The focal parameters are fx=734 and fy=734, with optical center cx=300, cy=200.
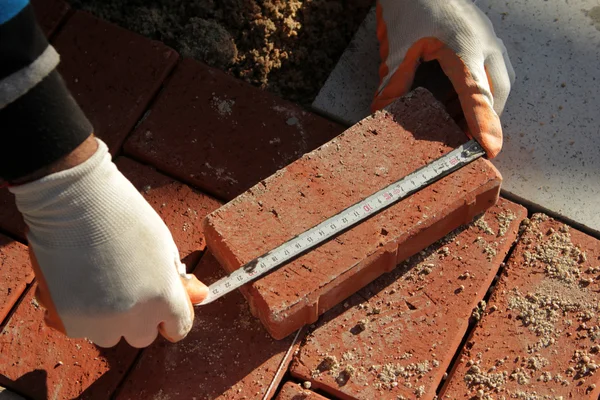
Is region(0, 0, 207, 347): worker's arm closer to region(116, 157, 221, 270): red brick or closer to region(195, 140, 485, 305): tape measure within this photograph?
region(195, 140, 485, 305): tape measure

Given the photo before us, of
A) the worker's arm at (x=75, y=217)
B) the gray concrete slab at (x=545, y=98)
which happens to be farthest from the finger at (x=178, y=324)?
the gray concrete slab at (x=545, y=98)

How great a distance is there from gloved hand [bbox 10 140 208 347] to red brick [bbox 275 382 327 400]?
54 centimetres

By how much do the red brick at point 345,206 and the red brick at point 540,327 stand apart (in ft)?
1.05

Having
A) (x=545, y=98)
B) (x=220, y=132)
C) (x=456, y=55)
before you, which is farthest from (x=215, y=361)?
(x=545, y=98)

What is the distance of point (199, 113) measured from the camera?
10.4 feet

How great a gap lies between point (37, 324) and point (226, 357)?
0.74m

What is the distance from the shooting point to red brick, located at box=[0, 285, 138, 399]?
274 cm

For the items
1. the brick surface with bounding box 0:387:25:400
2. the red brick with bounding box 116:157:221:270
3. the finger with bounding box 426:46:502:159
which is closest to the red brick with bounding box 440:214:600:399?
the finger with bounding box 426:46:502:159

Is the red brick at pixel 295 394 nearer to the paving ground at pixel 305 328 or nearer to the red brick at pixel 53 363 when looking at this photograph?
the paving ground at pixel 305 328

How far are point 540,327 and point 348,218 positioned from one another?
2.86ft

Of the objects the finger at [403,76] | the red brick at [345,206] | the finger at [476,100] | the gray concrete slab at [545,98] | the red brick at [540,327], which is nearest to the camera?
the red brick at [345,206]

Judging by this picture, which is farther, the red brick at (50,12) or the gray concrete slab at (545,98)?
the red brick at (50,12)

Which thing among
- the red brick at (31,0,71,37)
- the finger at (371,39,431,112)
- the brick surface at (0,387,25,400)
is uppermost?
the finger at (371,39,431,112)

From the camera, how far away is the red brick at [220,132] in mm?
3084
